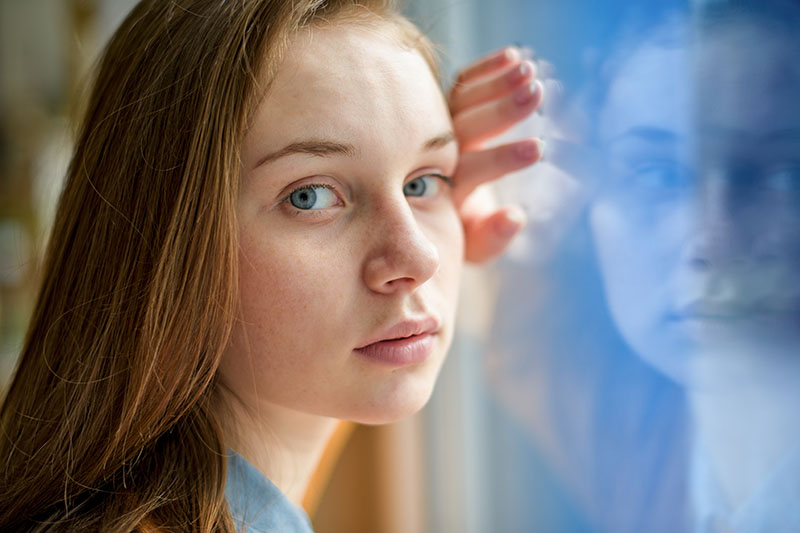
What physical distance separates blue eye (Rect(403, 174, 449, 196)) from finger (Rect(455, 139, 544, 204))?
5 cm

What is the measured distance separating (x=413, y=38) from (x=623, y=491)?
58cm

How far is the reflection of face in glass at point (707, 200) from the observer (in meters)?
0.66

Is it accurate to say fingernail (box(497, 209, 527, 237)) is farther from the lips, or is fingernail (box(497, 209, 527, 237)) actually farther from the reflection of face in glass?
the lips

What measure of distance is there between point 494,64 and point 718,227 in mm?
339

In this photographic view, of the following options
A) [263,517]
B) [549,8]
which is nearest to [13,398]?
[263,517]

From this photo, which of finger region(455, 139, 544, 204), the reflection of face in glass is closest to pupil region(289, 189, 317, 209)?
finger region(455, 139, 544, 204)

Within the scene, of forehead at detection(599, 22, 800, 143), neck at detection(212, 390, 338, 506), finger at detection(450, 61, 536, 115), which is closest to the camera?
forehead at detection(599, 22, 800, 143)

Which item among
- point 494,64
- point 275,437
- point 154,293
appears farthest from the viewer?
point 494,64

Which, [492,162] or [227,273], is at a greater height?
[492,162]

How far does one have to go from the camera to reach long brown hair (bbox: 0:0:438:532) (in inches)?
27.0

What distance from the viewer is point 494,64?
35.6 inches

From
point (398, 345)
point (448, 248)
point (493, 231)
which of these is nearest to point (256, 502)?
point (398, 345)

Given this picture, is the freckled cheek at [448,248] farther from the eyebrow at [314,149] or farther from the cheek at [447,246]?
the eyebrow at [314,149]

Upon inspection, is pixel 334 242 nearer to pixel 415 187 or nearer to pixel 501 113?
pixel 415 187
